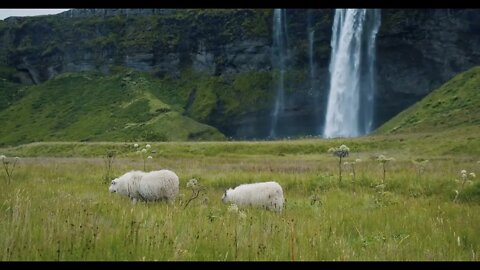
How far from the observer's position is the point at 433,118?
7312cm

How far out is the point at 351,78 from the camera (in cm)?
11406

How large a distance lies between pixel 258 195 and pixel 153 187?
2.95m

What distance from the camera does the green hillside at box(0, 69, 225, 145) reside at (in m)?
120

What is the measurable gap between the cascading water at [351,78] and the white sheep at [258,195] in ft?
314

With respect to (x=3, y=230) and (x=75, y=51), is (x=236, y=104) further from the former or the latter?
(x=3, y=230)

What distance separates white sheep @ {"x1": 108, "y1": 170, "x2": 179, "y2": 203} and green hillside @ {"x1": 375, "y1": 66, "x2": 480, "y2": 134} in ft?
186

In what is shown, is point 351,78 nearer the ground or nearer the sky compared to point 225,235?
nearer the sky

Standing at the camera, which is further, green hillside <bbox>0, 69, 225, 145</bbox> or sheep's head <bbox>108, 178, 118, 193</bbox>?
green hillside <bbox>0, 69, 225, 145</bbox>

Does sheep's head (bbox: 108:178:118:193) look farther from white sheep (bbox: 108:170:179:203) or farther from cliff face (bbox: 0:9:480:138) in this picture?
cliff face (bbox: 0:9:480:138)

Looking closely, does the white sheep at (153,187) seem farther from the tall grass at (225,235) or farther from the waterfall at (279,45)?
the waterfall at (279,45)

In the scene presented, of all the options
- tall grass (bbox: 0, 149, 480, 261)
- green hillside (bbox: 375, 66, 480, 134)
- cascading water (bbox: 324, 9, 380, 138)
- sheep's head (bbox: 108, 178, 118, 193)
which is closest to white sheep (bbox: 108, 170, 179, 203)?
sheep's head (bbox: 108, 178, 118, 193)

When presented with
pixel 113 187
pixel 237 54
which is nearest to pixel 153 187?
pixel 113 187

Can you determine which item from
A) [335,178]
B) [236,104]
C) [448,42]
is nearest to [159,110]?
[236,104]

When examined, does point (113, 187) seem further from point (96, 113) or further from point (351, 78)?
point (96, 113)
